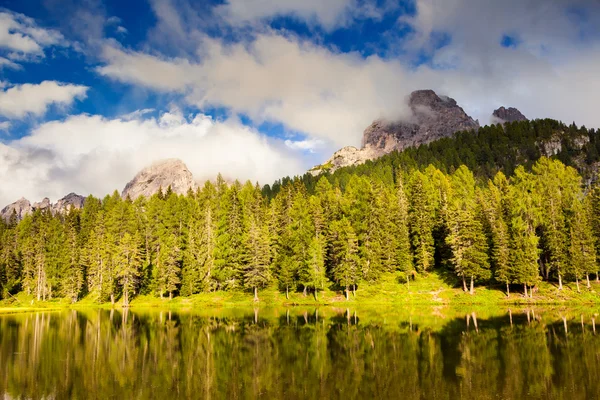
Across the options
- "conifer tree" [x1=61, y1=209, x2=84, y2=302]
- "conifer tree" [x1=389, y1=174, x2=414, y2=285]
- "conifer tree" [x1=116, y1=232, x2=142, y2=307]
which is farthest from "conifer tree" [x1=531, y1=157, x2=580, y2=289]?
"conifer tree" [x1=61, y1=209, x2=84, y2=302]

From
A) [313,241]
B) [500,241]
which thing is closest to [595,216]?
[500,241]

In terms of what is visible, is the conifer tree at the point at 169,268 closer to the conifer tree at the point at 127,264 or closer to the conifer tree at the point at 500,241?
the conifer tree at the point at 127,264

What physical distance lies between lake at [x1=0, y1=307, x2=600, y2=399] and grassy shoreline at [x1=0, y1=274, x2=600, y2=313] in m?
20.5

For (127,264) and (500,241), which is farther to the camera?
(127,264)

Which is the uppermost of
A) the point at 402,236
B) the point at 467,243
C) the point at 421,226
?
the point at 421,226

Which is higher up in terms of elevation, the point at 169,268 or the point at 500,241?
the point at 500,241

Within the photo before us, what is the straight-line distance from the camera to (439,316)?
53281mm

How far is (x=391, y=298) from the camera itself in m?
74.6

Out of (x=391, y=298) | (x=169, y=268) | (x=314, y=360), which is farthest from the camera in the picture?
(x=169, y=268)

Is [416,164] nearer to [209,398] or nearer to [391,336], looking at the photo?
[391,336]

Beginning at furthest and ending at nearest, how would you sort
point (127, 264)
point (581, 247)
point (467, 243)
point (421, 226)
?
point (421, 226)
point (127, 264)
point (467, 243)
point (581, 247)

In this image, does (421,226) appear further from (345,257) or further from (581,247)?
(581,247)

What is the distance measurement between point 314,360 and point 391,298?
4879 cm

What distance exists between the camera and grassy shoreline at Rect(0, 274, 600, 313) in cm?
6831
